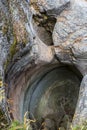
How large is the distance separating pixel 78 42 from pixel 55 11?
812 millimetres

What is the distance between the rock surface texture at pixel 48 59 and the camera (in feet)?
18.2

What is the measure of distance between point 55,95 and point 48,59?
1118 mm

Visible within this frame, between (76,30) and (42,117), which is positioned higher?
(76,30)

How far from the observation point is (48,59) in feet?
21.8

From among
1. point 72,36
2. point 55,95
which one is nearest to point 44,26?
point 72,36

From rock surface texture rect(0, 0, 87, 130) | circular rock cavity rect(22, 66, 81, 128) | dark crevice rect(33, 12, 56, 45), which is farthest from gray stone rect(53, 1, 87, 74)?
circular rock cavity rect(22, 66, 81, 128)

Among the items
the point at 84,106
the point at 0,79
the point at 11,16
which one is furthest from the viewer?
the point at 84,106

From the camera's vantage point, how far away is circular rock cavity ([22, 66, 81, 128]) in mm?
6996

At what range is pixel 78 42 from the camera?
→ 22.0 feet

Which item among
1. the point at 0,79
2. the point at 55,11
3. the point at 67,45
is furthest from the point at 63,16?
the point at 0,79

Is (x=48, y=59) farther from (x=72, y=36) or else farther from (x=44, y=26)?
(x=44, y=26)

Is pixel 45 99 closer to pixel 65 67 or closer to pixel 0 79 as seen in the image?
pixel 65 67

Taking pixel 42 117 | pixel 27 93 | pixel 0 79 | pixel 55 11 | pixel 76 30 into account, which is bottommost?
pixel 42 117

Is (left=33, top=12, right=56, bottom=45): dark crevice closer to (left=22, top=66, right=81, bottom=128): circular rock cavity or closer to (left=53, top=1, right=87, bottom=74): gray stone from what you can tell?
(left=53, top=1, right=87, bottom=74): gray stone
